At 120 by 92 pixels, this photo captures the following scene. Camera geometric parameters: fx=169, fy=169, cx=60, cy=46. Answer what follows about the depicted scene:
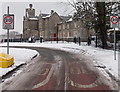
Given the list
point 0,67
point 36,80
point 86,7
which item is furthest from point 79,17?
point 36,80

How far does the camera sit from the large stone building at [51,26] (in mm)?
64600

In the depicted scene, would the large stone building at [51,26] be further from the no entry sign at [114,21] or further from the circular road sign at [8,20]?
the circular road sign at [8,20]

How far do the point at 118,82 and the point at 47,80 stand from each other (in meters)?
2.96

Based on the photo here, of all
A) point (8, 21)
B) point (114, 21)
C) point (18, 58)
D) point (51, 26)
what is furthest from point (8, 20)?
point (51, 26)

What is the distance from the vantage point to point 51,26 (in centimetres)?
7250

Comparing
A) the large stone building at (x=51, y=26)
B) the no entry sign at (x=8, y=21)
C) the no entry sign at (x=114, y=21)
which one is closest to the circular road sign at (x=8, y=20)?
the no entry sign at (x=8, y=21)

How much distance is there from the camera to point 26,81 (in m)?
7.24

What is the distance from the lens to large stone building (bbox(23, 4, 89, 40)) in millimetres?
64600

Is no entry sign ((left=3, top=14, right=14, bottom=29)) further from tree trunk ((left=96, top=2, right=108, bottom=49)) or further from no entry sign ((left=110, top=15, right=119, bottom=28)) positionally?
tree trunk ((left=96, top=2, right=108, bottom=49))

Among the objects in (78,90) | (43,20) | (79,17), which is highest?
(43,20)

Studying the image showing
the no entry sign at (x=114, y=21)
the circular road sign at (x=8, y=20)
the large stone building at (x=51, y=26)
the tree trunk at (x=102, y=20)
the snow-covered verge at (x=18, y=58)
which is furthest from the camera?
the large stone building at (x=51, y=26)

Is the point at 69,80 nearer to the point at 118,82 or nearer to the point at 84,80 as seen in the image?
the point at 84,80

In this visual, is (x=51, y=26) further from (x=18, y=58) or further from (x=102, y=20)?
(x=18, y=58)

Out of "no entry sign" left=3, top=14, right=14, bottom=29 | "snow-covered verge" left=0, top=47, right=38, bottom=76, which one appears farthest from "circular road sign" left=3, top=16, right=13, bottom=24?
"snow-covered verge" left=0, top=47, right=38, bottom=76
